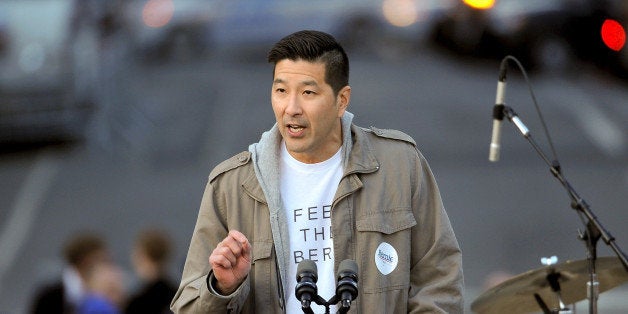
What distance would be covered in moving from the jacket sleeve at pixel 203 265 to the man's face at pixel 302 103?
326 millimetres

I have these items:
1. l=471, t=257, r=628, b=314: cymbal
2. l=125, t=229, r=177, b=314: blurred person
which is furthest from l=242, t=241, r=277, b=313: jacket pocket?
l=125, t=229, r=177, b=314: blurred person

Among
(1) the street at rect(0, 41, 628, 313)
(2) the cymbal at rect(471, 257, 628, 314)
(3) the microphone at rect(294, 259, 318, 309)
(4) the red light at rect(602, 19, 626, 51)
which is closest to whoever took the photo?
(3) the microphone at rect(294, 259, 318, 309)

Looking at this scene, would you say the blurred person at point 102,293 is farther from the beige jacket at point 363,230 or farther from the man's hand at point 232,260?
the man's hand at point 232,260

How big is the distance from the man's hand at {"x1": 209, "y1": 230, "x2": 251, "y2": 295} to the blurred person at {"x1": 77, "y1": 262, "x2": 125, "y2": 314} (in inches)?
174

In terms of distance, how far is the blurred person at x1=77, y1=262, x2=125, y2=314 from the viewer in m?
8.75

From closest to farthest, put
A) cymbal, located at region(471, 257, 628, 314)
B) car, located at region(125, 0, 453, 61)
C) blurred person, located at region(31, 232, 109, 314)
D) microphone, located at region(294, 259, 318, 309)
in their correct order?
1. microphone, located at region(294, 259, 318, 309)
2. cymbal, located at region(471, 257, 628, 314)
3. blurred person, located at region(31, 232, 109, 314)
4. car, located at region(125, 0, 453, 61)

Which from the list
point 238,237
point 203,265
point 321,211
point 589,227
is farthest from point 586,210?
point 238,237

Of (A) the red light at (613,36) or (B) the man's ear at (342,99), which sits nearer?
(B) the man's ear at (342,99)

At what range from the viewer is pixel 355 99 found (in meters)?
13.4

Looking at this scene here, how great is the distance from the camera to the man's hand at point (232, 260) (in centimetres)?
434

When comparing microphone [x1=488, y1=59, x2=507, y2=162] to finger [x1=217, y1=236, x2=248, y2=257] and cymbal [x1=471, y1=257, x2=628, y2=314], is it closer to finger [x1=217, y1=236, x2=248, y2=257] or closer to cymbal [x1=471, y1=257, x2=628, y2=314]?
cymbal [x1=471, y1=257, x2=628, y2=314]

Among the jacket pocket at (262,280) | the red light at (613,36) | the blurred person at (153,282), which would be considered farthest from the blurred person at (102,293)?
the red light at (613,36)

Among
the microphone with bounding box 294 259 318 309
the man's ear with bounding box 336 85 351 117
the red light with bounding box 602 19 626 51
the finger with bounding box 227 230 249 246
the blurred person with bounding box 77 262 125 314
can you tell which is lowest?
the microphone with bounding box 294 259 318 309

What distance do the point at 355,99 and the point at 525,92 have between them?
60.6 inches
